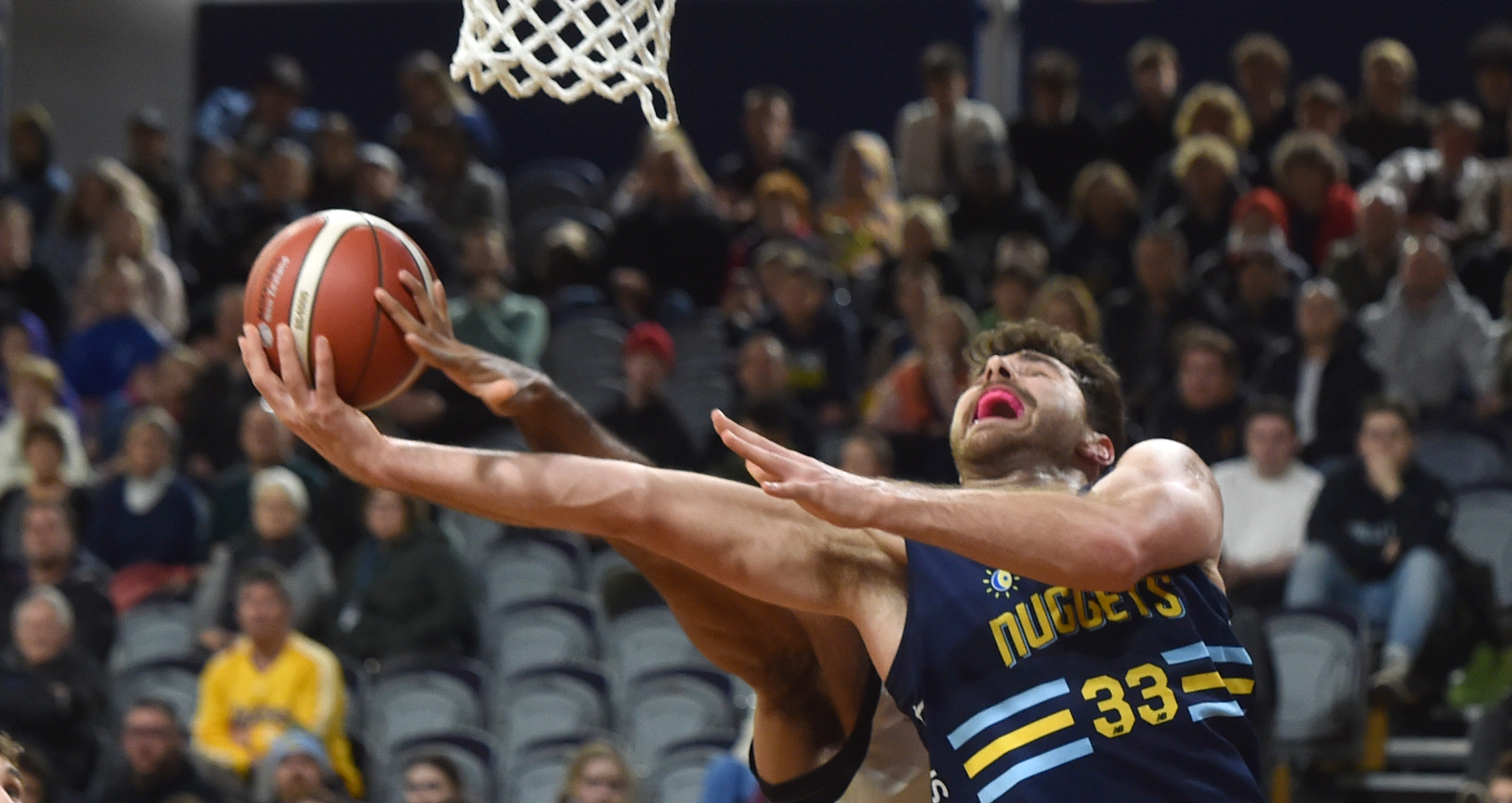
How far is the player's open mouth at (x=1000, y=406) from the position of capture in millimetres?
3650

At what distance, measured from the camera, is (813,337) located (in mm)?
10383

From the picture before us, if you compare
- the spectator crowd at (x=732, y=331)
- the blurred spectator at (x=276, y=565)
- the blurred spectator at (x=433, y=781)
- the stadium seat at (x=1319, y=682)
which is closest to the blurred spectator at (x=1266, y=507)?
the spectator crowd at (x=732, y=331)

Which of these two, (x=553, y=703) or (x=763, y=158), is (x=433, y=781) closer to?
(x=553, y=703)

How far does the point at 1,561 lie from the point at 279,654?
78.6 inches

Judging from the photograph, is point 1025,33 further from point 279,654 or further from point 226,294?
point 279,654

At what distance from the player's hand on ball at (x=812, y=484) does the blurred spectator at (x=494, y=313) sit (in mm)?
Answer: 6997

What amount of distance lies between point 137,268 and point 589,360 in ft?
8.83

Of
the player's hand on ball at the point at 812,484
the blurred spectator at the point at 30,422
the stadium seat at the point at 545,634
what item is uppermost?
the player's hand on ball at the point at 812,484

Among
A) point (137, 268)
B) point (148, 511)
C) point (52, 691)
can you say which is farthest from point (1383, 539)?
point (137, 268)

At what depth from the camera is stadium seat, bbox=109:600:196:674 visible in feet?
30.5

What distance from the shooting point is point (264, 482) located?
9.26 meters

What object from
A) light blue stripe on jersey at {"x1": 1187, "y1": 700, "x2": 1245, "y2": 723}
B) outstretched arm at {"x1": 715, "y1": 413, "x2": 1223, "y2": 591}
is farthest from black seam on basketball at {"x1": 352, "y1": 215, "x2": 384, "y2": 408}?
light blue stripe on jersey at {"x1": 1187, "y1": 700, "x2": 1245, "y2": 723}

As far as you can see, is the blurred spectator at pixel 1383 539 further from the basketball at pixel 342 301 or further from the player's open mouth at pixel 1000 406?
the basketball at pixel 342 301

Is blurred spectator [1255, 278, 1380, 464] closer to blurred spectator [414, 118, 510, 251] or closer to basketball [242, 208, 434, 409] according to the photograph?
blurred spectator [414, 118, 510, 251]
